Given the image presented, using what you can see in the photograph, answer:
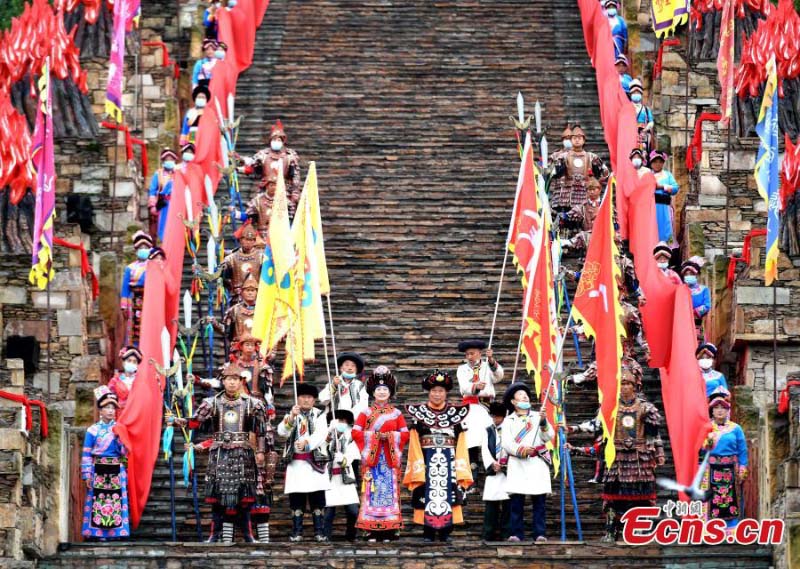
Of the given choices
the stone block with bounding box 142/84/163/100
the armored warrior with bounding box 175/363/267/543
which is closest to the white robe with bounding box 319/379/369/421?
the armored warrior with bounding box 175/363/267/543

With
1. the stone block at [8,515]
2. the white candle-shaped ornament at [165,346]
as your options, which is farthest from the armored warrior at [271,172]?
the stone block at [8,515]

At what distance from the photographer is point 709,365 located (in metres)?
30.0

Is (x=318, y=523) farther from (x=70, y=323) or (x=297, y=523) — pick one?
(x=70, y=323)

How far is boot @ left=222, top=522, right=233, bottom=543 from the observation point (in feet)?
93.2

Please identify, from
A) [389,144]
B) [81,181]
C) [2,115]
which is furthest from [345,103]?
[2,115]

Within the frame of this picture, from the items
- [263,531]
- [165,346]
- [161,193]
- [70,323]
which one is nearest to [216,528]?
[263,531]

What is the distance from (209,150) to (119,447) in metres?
8.02

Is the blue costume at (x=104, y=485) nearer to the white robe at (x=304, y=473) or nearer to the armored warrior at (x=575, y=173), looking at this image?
the white robe at (x=304, y=473)

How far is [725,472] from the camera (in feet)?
92.6

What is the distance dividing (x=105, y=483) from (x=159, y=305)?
3.34m

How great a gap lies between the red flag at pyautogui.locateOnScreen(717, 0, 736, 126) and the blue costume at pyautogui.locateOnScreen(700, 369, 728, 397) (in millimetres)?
Result: 4266

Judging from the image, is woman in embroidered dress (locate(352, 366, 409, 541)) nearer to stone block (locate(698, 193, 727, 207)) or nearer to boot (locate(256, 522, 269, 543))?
boot (locate(256, 522, 269, 543))

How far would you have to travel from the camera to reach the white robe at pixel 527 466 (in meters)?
28.0

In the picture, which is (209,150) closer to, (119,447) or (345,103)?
(345,103)
